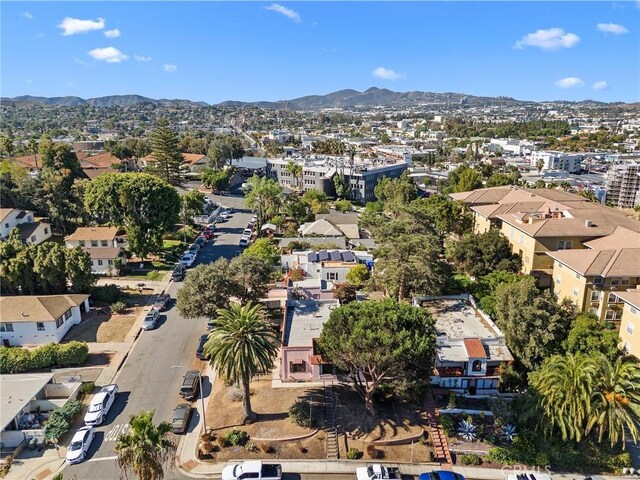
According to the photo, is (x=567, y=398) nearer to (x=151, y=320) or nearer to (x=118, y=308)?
(x=151, y=320)

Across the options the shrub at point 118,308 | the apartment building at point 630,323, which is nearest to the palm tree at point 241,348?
the shrub at point 118,308

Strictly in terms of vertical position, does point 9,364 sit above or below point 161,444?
below

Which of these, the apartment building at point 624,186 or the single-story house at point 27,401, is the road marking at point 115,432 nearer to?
the single-story house at point 27,401

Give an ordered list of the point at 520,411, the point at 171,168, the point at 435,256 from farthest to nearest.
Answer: the point at 171,168, the point at 435,256, the point at 520,411


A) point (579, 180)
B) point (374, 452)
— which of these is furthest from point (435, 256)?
point (579, 180)

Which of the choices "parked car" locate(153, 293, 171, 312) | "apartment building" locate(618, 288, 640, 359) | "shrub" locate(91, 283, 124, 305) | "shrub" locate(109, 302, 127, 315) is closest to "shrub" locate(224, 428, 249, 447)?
"parked car" locate(153, 293, 171, 312)

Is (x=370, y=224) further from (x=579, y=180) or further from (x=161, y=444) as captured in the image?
(x=579, y=180)

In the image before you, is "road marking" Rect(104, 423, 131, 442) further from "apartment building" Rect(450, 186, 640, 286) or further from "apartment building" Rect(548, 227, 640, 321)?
"apartment building" Rect(450, 186, 640, 286)
